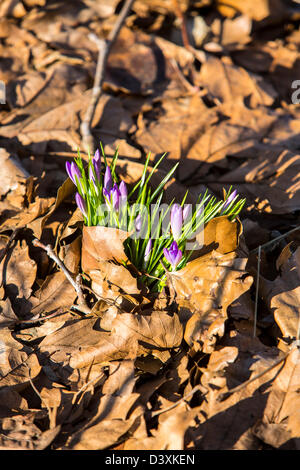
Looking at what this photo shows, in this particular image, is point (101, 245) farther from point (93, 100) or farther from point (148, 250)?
point (93, 100)

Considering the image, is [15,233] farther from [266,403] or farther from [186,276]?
[266,403]

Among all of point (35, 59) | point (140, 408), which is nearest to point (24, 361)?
point (140, 408)

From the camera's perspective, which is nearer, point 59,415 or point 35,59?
point 59,415

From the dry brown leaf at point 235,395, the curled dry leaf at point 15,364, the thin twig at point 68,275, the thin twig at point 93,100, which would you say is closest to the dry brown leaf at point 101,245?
the thin twig at point 68,275

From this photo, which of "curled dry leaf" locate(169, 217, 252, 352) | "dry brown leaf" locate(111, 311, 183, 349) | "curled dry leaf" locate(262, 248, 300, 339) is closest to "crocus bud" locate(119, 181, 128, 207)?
"curled dry leaf" locate(169, 217, 252, 352)

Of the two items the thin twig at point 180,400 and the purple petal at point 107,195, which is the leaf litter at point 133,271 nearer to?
the thin twig at point 180,400

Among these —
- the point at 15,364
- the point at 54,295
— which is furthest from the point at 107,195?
the point at 15,364
